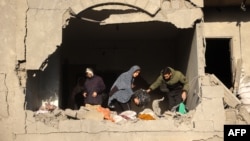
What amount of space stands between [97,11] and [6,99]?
8.17 feet

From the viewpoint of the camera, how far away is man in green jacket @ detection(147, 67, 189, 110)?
10234mm

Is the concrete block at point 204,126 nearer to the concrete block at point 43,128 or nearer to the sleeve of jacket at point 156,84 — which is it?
the sleeve of jacket at point 156,84

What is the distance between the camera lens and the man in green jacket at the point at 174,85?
10234 mm

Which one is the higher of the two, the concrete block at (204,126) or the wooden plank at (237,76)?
the wooden plank at (237,76)

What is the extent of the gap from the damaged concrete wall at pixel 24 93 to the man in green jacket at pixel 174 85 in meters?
0.67

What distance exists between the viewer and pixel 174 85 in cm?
1033

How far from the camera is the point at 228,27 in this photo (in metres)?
11.7

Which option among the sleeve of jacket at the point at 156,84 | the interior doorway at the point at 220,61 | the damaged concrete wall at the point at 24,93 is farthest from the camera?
the interior doorway at the point at 220,61

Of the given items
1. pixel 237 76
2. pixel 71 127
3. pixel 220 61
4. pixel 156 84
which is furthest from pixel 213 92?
pixel 220 61

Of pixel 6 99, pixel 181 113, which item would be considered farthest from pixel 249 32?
pixel 6 99

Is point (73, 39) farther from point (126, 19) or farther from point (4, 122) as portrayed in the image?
point (4, 122)

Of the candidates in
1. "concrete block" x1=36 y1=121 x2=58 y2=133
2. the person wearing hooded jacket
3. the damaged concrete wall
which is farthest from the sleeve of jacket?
"concrete block" x1=36 y1=121 x2=58 y2=133

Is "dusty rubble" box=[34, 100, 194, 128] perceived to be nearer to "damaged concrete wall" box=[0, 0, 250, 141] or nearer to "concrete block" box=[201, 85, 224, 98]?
"damaged concrete wall" box=[0, 0, 250, 141]

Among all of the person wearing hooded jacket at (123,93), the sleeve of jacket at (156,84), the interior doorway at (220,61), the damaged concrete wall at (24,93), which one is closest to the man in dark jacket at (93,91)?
the person wearing hooded jacket at (123,93)
